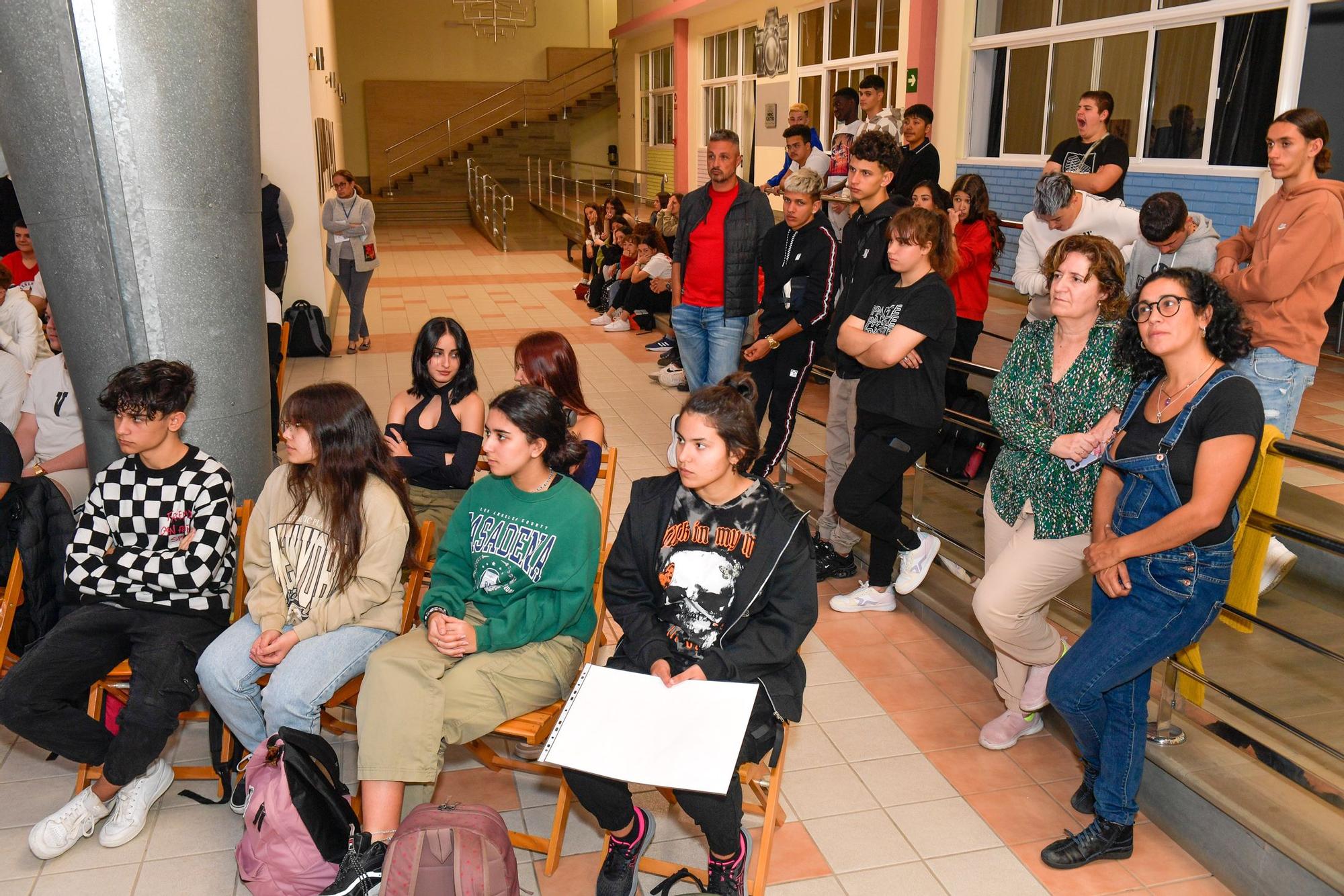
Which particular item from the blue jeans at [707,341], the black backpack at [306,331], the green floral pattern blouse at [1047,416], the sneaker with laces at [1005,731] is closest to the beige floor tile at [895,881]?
the sneaker with laces at [1005,731]

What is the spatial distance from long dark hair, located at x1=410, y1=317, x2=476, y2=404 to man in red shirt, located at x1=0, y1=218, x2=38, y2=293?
3.33 meters

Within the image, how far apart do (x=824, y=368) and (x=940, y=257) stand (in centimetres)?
165

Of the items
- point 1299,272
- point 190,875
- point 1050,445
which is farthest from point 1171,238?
point 190,875

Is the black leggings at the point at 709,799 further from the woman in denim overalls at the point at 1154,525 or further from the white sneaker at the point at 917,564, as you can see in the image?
the white sneaker at the point at 917,564

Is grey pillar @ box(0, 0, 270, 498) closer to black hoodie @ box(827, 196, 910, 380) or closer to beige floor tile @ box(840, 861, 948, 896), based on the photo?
black hoodie @ box(827, 196, 910, 380)

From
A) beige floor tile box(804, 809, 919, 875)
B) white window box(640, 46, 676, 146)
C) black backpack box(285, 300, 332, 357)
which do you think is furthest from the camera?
white window box(640, 46, 676, 146)

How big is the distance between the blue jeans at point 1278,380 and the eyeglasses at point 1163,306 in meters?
1.87

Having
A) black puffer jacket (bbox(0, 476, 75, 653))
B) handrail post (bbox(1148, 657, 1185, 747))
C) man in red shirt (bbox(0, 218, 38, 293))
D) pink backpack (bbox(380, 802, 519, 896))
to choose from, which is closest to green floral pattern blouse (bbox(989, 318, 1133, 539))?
handrail post (bbox(1148, 657, 1185, 747))

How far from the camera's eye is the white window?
21109 millimetres

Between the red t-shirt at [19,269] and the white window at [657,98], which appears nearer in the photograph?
the red t-shirt at [19,269]

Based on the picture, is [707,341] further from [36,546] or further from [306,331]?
[306,331]

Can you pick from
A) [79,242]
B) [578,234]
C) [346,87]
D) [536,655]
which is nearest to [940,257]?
[536,655]

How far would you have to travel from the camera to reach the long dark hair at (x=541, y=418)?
2.89 meters

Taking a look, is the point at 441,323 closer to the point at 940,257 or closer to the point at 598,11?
the point at 940,257
